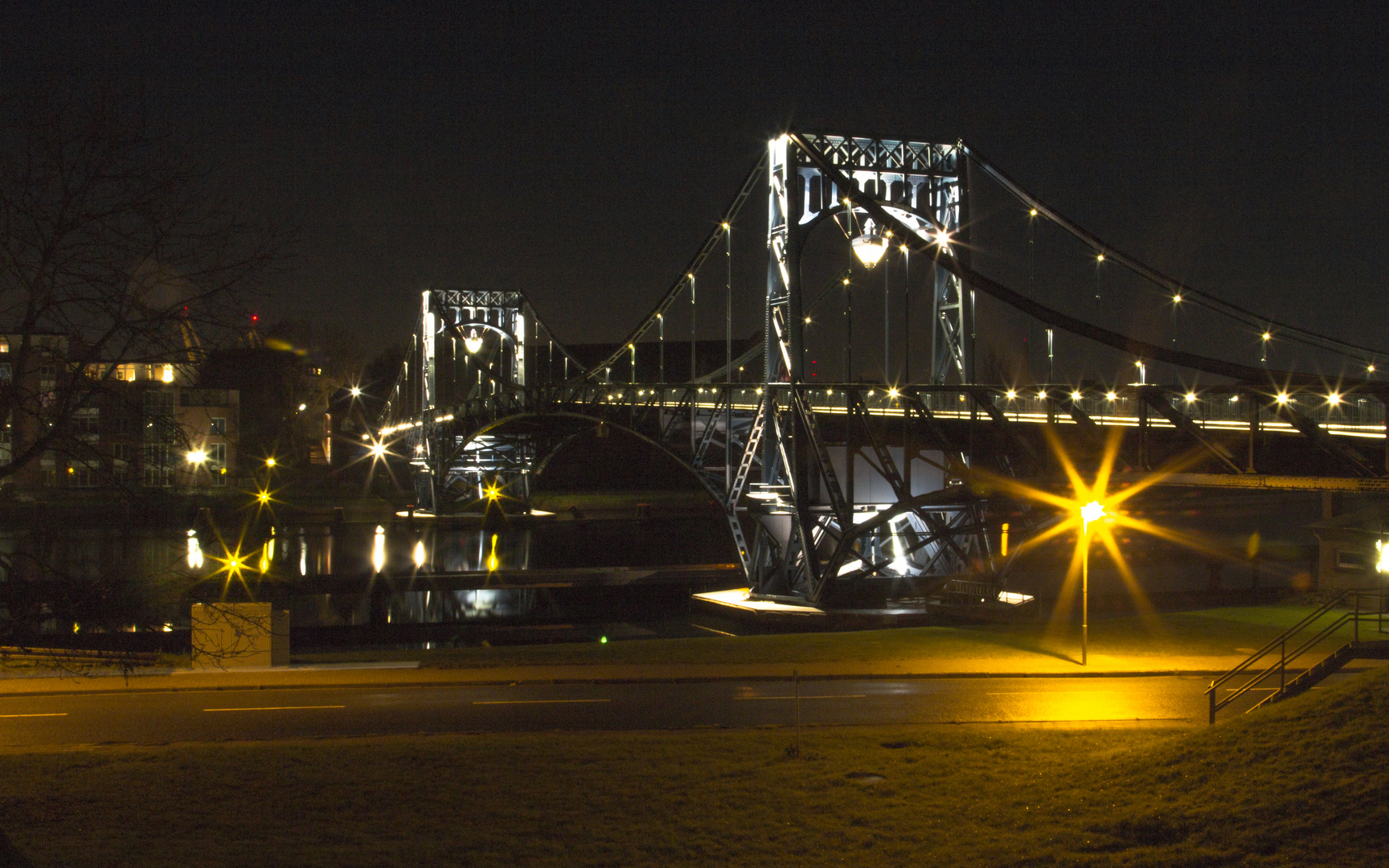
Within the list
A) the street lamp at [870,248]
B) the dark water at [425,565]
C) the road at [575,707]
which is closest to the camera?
the road at [575,707]

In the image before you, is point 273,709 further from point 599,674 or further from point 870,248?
point 870,248

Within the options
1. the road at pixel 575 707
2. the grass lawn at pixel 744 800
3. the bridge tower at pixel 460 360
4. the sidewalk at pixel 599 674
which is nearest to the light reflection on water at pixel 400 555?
the bridge tower at pixel 460 360

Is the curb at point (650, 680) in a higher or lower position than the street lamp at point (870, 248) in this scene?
lower

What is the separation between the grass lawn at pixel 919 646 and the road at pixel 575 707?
2.39 meters

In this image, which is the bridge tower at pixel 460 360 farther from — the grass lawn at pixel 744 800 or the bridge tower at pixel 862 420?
the grass lawn at pixel 744 800

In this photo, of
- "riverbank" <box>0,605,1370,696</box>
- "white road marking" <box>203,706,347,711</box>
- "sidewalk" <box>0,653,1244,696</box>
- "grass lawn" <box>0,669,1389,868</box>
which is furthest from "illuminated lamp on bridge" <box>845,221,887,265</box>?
"white road marking" <box>203,706,347,711</box>

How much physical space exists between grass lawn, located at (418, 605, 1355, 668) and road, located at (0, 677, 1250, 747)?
7.86 ft

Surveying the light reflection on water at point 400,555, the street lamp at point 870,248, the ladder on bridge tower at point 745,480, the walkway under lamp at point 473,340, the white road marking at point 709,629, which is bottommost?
the white road marking at point 709,629

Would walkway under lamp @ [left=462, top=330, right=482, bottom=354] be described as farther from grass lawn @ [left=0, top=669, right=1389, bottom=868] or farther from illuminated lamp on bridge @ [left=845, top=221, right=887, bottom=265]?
grass lawn @ [left=0, top=669, right=1389, bottom=868]

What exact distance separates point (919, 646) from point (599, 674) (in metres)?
6.81

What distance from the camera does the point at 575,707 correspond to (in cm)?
1606

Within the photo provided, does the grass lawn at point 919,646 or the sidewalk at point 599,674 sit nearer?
the sidewalk at point 599,674

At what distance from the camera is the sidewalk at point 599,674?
18.2 meters

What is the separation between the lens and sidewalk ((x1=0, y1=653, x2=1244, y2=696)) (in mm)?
18188
